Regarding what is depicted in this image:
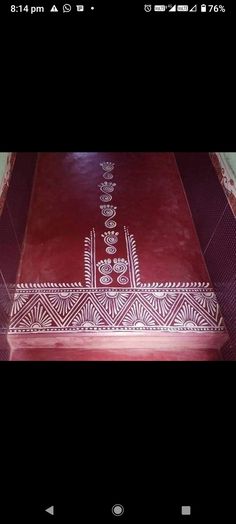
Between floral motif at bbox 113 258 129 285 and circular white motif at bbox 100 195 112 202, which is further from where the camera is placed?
circular white motif at bbox 100 195 112 202

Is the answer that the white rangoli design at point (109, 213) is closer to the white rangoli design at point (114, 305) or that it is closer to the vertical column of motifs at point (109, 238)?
the vertical column of motifs at point (109, 238)

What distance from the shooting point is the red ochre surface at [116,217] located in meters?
1.39

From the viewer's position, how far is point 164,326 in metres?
1.22

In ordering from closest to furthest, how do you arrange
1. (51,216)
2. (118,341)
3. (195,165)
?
(118,341) < (51,216) < (195,165)

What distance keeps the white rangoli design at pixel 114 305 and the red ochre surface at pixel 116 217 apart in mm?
37

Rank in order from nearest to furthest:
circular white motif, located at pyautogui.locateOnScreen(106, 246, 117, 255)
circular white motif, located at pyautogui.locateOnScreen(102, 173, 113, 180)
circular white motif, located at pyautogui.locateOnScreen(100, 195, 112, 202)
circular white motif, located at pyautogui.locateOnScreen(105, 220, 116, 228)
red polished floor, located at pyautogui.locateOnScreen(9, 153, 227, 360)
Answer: red polished floor, located at pyautogui.locateOnScreen(9, 153, 227, 360) < circular white motif, located at pyautogui.locateOnScreen(106, 246, 117, 255) < circular white motif, located at pyautogui.locateOnScreen(105, 220, 116, 228) < circular white motif, located at pyautogui.locateOnScreen(100, 195, 112, 202) < circular white motif, located at pyautogui.locateOnScreen(102, 173, 113, 180)

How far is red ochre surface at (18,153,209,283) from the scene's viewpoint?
1.39 metres
